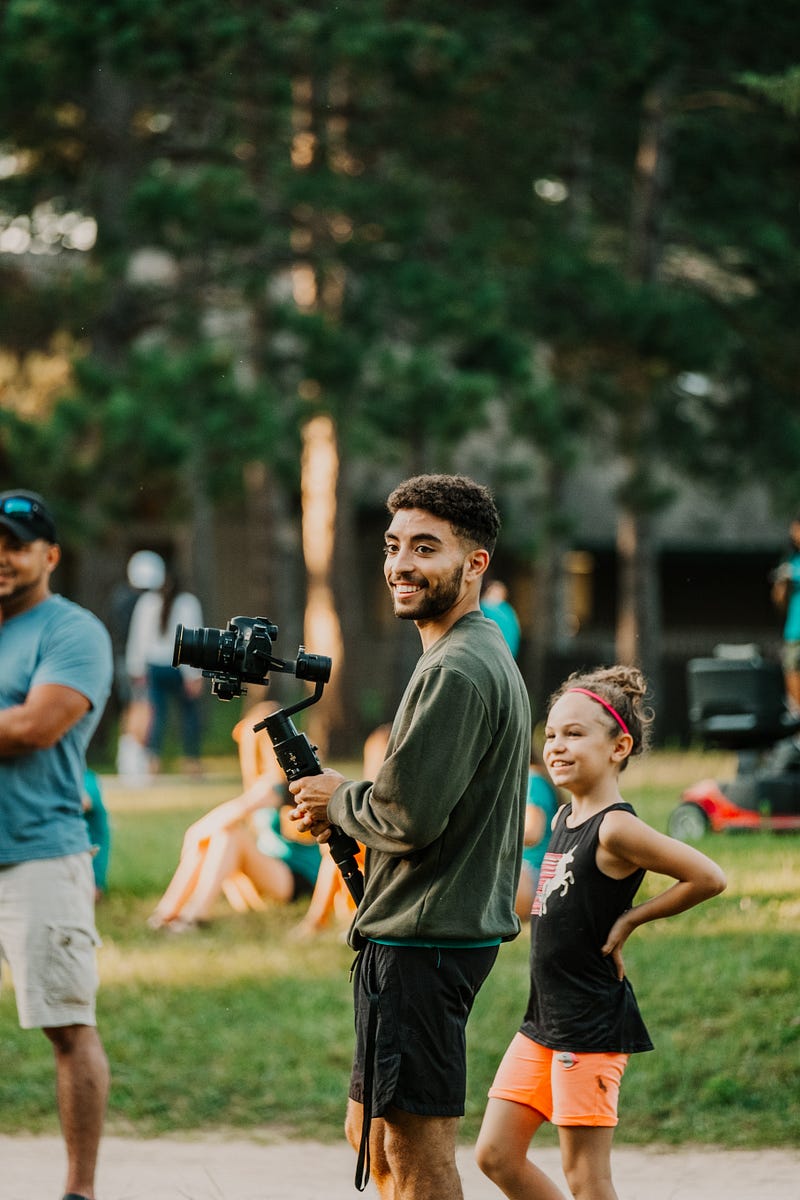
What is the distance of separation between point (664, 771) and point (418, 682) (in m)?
11.0

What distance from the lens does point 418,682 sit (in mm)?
3643

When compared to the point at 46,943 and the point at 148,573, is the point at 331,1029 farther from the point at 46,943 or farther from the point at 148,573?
the point at 148,573

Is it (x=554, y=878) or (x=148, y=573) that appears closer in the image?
(x=554, y=878)

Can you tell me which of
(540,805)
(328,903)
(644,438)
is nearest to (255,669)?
(540,805)

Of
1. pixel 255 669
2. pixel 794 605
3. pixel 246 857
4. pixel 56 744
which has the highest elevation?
pixel 794 605

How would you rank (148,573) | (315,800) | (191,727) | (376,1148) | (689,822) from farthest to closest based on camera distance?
1. (191,727)
2. (148,573)
3. (689,822)
4. (315,800)
5. (376,1148)

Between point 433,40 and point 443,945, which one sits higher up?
point 433,40

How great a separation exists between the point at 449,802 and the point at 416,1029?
51cm

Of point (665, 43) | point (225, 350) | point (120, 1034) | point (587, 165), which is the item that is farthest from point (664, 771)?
point (587, 165)

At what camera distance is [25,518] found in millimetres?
5004

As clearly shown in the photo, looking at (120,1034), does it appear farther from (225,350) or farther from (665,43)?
(665,43)

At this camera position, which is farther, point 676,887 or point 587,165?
point 587,165

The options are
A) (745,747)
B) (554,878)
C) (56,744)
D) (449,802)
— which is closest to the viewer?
(449,802)

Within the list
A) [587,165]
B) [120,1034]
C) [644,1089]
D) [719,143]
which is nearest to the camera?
[644,1089]
